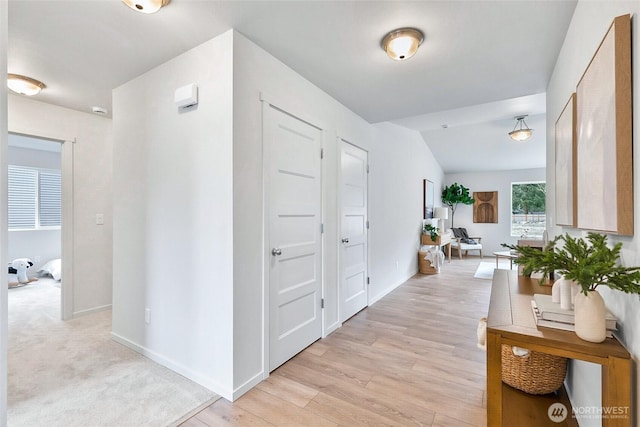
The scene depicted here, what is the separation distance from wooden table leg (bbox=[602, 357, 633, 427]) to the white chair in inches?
286

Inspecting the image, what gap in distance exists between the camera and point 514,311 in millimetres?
1384

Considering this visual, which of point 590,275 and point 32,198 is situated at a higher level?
point 32,198

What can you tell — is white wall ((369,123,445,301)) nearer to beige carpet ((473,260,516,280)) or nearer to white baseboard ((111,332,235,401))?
beige carpet ((473,260,516,280))

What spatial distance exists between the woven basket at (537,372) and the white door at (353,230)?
169cm

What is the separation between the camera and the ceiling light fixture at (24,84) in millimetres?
2490

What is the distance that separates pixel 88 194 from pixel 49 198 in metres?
3.40

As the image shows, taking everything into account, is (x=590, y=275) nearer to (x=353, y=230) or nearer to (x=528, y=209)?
(x=353, y=230)

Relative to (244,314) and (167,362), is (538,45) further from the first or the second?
(167,362)

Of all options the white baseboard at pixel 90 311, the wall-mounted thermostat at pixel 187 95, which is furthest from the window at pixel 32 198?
the wall-mounted thermostat at pixel 187 95

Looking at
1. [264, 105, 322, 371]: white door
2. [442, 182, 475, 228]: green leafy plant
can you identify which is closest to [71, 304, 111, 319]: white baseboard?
[264, 105, 322, 371]: white door

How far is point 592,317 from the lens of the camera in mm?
983

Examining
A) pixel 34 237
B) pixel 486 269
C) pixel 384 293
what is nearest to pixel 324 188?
pixel 384 293

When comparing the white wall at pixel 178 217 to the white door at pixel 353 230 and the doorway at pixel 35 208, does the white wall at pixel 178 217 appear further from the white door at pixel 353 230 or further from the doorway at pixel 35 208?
the doorway at pixel 35 208

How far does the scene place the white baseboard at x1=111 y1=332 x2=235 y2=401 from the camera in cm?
193
